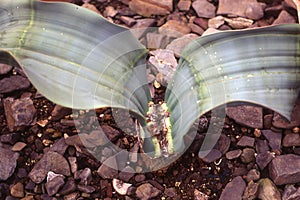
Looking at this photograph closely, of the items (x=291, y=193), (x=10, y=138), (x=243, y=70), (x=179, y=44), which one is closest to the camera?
(x=243, y=70)

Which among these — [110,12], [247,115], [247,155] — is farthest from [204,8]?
[247,155]

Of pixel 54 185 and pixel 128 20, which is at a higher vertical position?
pixel 128 20

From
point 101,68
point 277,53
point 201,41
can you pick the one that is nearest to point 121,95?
point 101,68

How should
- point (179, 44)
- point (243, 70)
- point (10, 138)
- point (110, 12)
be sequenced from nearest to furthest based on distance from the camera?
point (243, 70) < point (10, 138) < point (179, 44) < point (110, 12)

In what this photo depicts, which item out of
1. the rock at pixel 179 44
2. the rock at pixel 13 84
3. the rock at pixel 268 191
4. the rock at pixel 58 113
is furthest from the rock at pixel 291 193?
the rock at pixel 13 84

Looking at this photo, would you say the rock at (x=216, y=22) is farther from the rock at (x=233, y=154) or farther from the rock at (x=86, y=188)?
the rock at (x=86, y=188)

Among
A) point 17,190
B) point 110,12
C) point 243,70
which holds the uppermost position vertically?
point 243,70

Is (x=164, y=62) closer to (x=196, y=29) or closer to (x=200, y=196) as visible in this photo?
(x=196, y=29)

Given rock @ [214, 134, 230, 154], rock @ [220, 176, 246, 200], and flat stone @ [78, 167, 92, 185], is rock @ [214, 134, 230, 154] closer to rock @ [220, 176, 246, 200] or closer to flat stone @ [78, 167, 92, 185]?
rock @ [220, 176, 246, 200]
